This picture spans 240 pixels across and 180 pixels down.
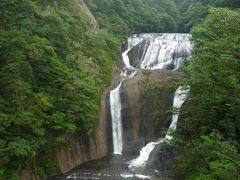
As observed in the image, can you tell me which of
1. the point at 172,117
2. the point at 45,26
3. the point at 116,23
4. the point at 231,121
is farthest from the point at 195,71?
the point at 116,23

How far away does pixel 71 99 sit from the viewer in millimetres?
24375

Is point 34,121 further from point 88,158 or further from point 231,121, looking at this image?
point 231,121

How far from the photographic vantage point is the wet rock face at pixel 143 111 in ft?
95.5

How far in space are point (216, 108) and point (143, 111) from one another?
493 inches

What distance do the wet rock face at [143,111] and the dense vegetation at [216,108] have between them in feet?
26.3

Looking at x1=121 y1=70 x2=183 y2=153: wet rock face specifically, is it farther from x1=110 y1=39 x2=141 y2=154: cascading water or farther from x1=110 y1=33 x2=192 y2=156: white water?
x1=110 y1=33 x2=192 y2=156: white water

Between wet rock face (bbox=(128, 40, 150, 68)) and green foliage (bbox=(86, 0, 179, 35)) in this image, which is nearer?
wet rock face (bbox=(128, 40, 150, 68))

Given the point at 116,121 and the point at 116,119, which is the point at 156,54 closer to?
the point at 116,119

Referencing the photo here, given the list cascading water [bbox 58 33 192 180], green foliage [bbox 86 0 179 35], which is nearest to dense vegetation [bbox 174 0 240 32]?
green foliage [bbox 86 0 179 35]

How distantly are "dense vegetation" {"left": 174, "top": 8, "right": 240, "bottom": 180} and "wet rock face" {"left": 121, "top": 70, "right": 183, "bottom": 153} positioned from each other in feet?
26.3

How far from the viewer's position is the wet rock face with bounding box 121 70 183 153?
95.5ft

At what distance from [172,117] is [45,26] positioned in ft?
38.8

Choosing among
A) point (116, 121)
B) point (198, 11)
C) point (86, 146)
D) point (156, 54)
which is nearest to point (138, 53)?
point (156, 54)

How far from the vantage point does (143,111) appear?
2986 cm
